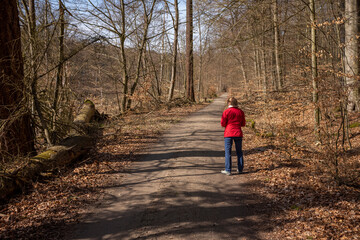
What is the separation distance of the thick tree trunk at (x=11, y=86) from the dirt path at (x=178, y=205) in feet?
9.37

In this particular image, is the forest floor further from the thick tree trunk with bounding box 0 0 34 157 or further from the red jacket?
the thick tree trunk with bounding box 0 0 34 157

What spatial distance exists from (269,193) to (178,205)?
1967 millimetres

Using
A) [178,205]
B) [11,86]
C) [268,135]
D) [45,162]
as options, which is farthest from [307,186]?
[11,86]

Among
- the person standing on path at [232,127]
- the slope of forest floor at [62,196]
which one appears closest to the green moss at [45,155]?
the slope of forest floor at [62,196]

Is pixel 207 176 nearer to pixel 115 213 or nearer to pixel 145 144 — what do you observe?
pixel 115 213

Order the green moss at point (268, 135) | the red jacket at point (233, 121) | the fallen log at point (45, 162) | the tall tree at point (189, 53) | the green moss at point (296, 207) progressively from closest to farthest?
the green moss at point (296, 207) < the fallen log at point (45, 162) < the red jacket at point (233, 121) < the green moss at point (268, 135) < the tall tree at point (189, 53)

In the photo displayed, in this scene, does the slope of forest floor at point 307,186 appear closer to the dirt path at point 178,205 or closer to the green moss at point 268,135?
the dirt path at point 178,205

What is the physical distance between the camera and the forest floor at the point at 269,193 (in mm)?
3877

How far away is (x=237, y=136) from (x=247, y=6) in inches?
221

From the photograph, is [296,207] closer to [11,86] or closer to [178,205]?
[178,205]

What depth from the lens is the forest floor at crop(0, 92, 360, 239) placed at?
3.88 meters

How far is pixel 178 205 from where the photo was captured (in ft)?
15.1

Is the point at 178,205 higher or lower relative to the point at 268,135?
lower

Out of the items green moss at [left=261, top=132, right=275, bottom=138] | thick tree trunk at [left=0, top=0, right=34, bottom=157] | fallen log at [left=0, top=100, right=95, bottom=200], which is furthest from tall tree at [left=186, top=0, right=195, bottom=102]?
thick tree trunk at [left=0, top=0, right=34, bottom=157]
